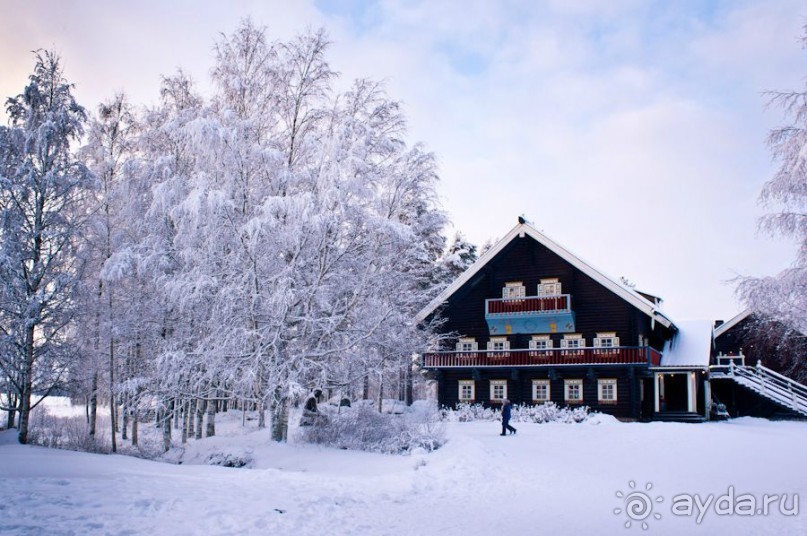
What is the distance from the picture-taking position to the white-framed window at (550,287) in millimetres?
33812

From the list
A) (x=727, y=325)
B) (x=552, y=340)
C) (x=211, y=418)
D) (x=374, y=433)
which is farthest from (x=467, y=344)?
(x=727, y=325)

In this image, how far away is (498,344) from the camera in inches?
1383

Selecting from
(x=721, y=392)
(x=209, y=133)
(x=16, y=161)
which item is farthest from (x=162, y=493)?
(x=721, y=392)

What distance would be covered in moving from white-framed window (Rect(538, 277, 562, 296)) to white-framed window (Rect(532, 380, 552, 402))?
4.99 metres

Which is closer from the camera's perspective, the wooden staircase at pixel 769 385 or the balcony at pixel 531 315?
the wooden staircase at pixel 769 385

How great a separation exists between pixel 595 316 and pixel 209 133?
2333 centimetres

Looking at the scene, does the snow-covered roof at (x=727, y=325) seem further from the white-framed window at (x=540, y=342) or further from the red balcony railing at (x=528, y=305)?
the red balcony railing at (x=528, y=305)

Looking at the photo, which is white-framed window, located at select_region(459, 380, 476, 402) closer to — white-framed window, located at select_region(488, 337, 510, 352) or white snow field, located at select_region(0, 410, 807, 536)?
white-framed window, located at select_region(488, 337, 510, 352)

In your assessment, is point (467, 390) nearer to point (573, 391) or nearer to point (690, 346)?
point (573, 391)

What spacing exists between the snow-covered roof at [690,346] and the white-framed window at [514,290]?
27.7ft

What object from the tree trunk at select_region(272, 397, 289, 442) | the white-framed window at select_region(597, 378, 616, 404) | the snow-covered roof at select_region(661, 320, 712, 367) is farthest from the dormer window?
the tree trunk at select_region(272, 397, 289, 442)

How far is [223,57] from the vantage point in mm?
20672

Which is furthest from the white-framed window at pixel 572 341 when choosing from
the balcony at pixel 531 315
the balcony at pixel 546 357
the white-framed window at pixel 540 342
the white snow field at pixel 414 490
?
the white snow field at pixel 414 490

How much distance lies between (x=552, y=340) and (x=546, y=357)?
2251mm
